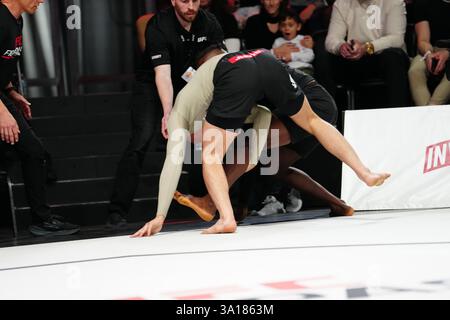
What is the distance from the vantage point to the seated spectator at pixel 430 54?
559cm

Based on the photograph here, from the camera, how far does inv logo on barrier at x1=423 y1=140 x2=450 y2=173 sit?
485 cm

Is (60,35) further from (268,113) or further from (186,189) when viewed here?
(268,113)

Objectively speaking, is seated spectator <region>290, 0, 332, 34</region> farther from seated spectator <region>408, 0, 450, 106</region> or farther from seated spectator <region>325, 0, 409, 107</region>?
seated spectator <region>408, 0, 450, 106</region>

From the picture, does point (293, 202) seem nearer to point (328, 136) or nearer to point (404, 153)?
point (404, 153)

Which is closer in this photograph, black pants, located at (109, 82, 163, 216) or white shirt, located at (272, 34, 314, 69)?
black pants, located at (109, 82, 163, 216)

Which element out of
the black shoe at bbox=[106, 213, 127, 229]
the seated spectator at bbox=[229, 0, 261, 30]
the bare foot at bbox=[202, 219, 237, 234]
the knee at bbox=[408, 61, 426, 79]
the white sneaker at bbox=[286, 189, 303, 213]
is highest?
the seated spectator at bbox=[229, 0, 261, 30]

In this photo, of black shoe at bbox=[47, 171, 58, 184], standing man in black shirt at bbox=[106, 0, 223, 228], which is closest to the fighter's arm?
standing man in black shirt at bbox=[106, 0, 223, 228]

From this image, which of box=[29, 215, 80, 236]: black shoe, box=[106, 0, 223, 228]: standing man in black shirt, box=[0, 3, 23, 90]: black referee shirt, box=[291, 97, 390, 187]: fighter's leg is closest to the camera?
box=[291, 97, 390, 187]: fighter's leg

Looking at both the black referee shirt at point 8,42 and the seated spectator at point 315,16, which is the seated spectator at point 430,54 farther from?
the black referee shirt at point 8,42

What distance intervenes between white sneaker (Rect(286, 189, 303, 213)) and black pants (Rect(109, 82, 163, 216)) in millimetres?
1079

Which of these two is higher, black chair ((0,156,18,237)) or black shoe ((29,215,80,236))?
black chair ((0,156,18,237))

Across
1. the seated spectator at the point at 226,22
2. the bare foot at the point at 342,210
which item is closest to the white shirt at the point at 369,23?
the seated spectator at the point at 226,22

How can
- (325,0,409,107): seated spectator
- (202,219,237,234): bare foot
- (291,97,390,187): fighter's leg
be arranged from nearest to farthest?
(202,219,237,234): bare foot < (291,97,390,187): fighter's leg < (325,0,409,107): seated spectator
